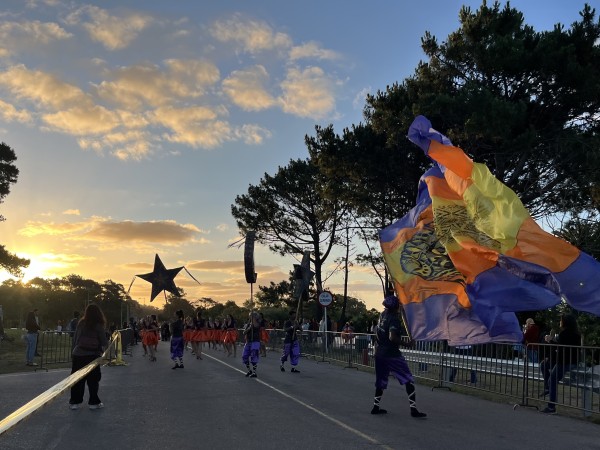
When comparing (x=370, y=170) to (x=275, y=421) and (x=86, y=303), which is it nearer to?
(x=275, y=421)

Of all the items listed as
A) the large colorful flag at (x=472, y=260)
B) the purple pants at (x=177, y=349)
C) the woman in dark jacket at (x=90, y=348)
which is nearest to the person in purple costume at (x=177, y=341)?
the purple pants at (x=177, y=349)

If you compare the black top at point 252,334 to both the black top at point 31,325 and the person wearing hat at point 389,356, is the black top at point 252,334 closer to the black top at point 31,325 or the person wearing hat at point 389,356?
the person wearing hat at point 389,356

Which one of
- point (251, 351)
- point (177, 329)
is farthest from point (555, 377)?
point (177, 329)

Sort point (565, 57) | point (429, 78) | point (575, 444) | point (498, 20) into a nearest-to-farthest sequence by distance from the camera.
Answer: point (575, 444), point (565, 57), point (498, 20), point (429, 78)

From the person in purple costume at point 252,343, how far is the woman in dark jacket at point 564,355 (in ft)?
24.6

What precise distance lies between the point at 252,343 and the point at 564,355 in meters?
8.07

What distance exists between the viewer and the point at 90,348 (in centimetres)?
1019

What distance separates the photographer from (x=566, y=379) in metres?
10.7

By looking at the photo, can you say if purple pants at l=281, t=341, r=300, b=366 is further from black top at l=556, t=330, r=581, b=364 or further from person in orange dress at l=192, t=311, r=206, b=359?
black top at l=556, t=330, r=581, b=364

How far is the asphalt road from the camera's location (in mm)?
7367

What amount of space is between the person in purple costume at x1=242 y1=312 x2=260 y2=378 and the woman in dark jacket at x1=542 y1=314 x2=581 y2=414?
7497 millimetres

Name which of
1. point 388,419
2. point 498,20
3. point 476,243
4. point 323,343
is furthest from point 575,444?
point 498,20

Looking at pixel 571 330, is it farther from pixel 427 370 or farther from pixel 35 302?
pixel 35 302

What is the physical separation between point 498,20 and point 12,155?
26.6m
